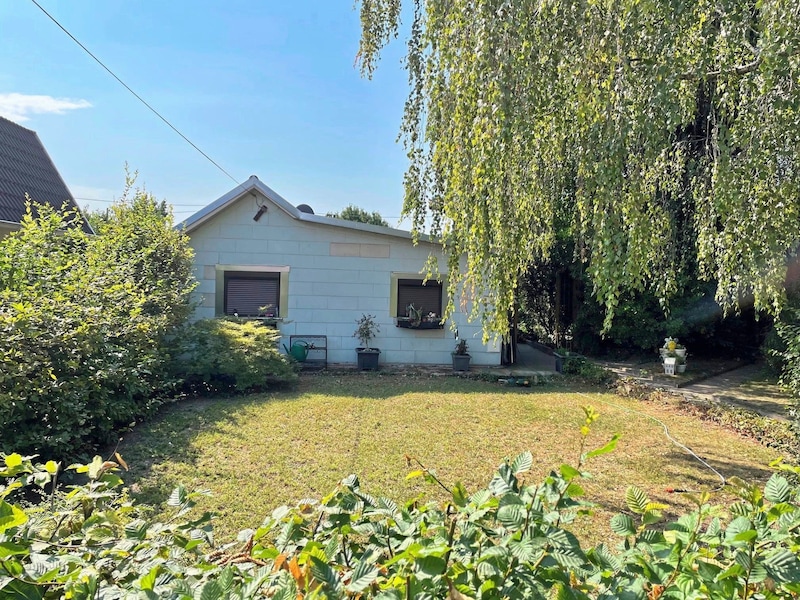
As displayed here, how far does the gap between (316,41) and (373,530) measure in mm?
8581

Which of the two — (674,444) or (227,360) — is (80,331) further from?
(674,444)

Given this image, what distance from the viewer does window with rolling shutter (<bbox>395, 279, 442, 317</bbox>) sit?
30.4 feet

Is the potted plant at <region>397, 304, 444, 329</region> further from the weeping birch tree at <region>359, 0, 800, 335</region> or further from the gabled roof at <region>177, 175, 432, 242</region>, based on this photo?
the weeping birch tree at <region>359, 0, 800, 335</region>

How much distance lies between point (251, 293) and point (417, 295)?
333 centimetres

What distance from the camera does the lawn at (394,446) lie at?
3.77m

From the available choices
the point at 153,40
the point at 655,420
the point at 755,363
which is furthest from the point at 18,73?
the point at 755,363

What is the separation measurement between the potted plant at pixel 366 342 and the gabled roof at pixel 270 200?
5.81ft

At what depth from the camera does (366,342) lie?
9.13 metres

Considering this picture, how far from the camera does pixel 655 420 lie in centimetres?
624

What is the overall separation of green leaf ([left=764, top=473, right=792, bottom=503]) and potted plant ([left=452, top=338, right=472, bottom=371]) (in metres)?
7.84

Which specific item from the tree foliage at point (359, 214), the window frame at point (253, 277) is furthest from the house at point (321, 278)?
the tree foliage at point (359, 214)

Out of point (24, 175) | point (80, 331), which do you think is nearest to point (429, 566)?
point (80, 331)

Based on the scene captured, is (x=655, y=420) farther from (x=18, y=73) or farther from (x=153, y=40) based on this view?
(x=18, y=73)

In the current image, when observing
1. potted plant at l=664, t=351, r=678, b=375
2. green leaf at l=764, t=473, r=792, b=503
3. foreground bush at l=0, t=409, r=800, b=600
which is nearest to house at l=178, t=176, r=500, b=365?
potted plant at l=664, t=351, r=678, b=375
